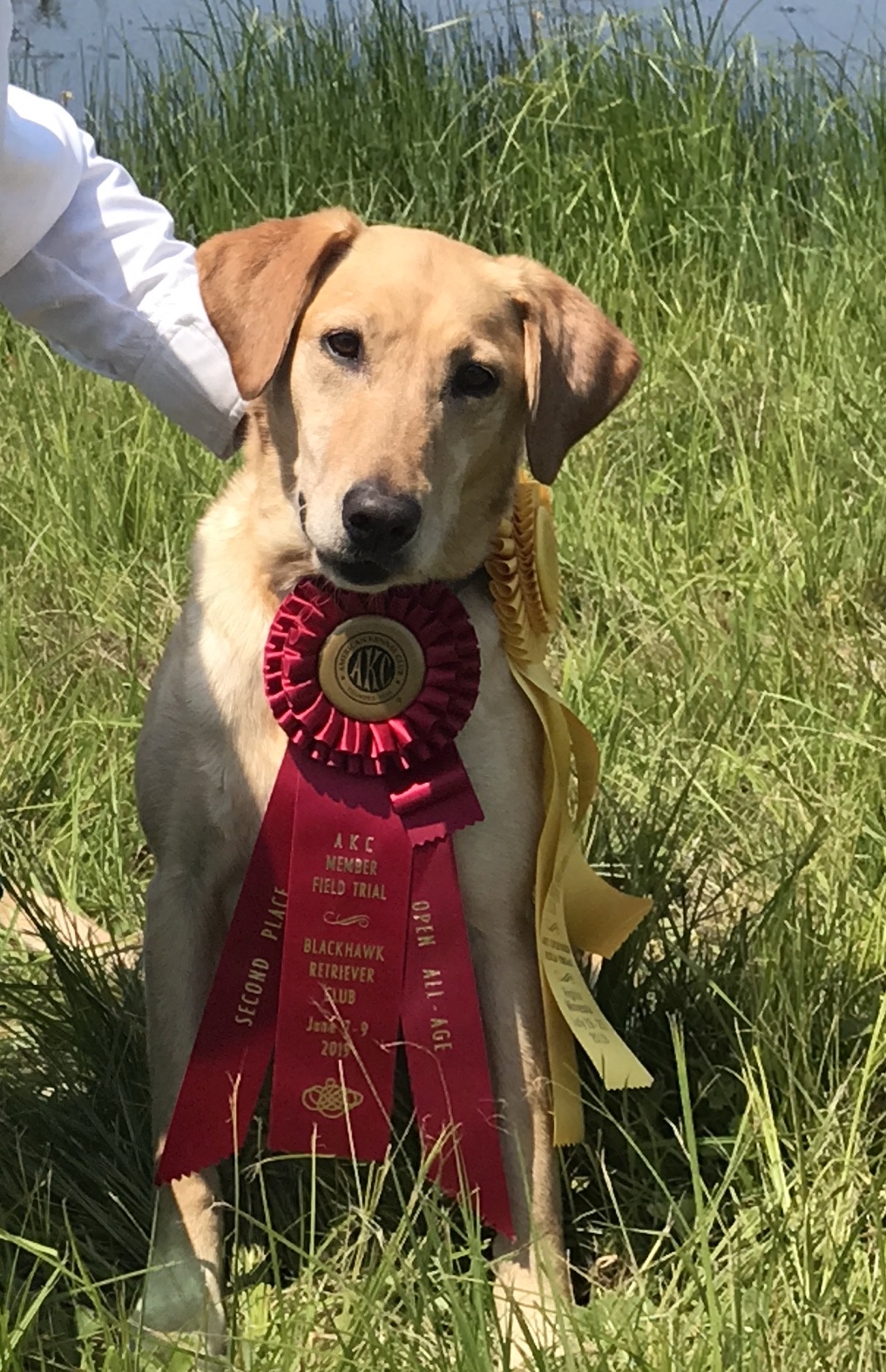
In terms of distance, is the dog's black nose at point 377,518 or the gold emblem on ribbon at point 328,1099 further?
the gold emblem on ribbon at point 328,1099

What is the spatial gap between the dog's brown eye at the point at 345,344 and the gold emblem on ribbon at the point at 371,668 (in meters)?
0.35

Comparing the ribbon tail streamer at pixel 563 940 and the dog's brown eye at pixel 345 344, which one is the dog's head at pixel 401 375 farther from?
the ribbon tail streamer at pixel 563 940

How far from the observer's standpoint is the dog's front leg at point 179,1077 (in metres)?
2.02

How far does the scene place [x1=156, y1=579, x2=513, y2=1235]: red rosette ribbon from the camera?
2156 mm

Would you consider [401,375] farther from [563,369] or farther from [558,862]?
[558,862]

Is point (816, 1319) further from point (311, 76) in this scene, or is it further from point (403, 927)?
point (311, 76)

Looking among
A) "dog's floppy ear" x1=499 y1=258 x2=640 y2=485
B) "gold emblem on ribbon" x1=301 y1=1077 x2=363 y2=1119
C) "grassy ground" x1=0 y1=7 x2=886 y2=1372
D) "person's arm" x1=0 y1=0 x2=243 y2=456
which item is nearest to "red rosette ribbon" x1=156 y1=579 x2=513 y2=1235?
"gold emblem on ribbon" x1=301 y1=1077 x2=363 y2=1119

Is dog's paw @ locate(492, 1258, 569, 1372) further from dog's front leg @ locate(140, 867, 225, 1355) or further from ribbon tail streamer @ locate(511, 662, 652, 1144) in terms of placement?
dog's front leg @ locate(140, 867, 225, 1355)

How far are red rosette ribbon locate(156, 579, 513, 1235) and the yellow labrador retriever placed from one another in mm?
44

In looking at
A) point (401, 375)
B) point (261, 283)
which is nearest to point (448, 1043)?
point (401, 375)

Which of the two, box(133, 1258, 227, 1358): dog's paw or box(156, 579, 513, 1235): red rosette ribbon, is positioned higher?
box(156, 579, 513, 1235): red rosette ribbon

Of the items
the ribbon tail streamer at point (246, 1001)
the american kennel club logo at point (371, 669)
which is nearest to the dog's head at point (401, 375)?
the american kennel club logo at point (371, 669)

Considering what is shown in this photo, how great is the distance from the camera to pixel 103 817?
2809 millimetres

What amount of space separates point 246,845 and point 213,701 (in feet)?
0.65
